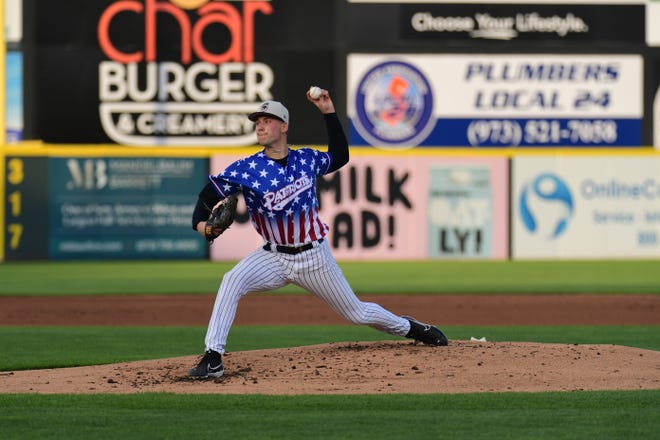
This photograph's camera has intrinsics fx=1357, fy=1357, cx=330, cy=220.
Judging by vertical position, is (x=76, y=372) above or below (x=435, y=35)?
below

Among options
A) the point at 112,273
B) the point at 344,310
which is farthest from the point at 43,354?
the point at 112,273

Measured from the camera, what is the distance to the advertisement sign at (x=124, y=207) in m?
21.2

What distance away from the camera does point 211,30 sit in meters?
23.1

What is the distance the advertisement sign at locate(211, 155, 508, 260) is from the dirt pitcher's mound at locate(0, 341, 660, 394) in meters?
13.3

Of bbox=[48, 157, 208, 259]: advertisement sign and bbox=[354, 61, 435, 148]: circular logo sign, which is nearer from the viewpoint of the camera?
bbox=[48, 157, 208, 259]: advertisement sign

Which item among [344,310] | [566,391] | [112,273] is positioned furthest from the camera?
[112,273]

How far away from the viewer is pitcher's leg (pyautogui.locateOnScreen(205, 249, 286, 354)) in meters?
7.12

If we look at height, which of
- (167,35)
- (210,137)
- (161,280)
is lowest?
(161,280)

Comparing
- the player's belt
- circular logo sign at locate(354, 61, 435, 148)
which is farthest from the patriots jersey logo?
circular logo sign at locate(354, 61, 435, 148)

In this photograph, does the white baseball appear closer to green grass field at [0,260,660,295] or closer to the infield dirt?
the infield dirt

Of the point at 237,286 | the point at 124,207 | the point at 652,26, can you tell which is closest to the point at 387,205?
the point at 124,207

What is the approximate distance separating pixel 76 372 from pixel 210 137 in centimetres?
1596

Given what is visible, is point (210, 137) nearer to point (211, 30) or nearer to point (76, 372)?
point (211, 30)

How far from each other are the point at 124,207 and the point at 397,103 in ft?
17.7
